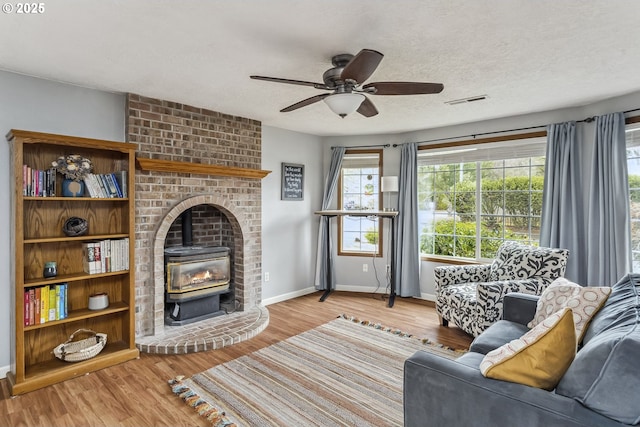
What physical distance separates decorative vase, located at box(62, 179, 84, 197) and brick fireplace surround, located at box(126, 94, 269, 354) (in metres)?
0.51

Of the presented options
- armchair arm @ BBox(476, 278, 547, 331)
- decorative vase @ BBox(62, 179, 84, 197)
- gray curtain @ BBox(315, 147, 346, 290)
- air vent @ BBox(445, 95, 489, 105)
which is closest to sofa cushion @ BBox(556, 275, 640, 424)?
armchair arm @ BBox(476, 278, 547, 331)

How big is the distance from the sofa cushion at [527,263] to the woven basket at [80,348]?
389 centimetres

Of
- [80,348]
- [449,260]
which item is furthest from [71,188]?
[449,260]

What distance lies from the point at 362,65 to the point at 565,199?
119 inches

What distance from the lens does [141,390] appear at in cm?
253

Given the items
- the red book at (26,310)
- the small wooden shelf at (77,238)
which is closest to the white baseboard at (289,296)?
the small wooden shelf at (77,238)

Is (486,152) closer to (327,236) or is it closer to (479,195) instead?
(479,195)

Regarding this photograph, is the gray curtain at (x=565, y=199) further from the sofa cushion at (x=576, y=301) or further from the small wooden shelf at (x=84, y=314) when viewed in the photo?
the small wooden shelf at (x=84, y=314)

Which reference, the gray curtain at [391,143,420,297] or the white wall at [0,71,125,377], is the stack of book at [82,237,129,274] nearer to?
the white wall at [0,71,125,377]

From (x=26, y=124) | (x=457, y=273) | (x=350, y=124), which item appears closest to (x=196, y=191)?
(x=26, y=124)

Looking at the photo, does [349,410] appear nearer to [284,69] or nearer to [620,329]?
[620,329]

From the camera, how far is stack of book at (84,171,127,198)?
2.89 metres

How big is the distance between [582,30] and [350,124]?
8.89ft

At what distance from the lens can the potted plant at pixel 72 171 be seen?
2764 mm
